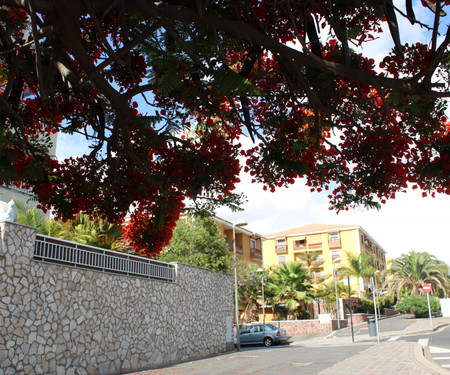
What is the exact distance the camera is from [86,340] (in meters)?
12.2

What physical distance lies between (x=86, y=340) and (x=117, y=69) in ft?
30.0

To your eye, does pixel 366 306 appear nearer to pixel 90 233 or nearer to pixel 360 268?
pixel 360 268

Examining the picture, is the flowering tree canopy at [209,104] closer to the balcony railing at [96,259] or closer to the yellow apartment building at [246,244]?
the balcony railing at [96,259]

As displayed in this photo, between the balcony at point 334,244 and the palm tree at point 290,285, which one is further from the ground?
the balcony at point 334,244

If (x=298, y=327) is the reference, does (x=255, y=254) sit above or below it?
above

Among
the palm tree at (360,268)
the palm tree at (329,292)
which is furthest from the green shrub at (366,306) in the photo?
the palm tree at (360,268)

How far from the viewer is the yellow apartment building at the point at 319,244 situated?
201ft

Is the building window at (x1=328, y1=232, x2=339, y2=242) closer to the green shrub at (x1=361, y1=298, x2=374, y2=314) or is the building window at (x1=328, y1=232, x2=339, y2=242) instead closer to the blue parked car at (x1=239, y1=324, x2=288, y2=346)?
the green shrub at (x1=361, y1=298, x2=374, y2=314)

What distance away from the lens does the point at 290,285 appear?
36.9 meters

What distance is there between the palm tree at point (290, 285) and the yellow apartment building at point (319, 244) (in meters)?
22.3

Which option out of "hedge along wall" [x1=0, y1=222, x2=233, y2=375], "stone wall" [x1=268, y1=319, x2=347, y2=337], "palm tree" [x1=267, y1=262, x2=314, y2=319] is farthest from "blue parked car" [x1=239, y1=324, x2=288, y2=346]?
"palm tree" [x1=267, y1=262, x2=314, y2=319]

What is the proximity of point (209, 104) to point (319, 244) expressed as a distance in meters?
61.4

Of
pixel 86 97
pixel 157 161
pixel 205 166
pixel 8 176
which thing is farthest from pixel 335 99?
pixel 8 176

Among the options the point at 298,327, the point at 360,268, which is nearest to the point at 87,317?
the point at 298,327
